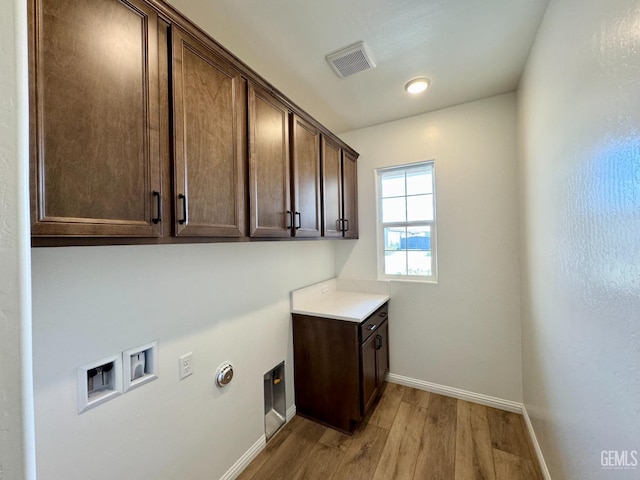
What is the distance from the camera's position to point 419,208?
260 centimetres

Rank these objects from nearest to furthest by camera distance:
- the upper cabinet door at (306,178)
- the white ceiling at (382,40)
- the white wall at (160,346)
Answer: the white wall at (160,346), the white ceiling at (382,40), the upper cabinet door at (306,178)

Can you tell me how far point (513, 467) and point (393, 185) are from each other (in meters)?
2.34

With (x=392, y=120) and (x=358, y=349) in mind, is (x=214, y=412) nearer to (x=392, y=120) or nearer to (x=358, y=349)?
(x=358, y=349)

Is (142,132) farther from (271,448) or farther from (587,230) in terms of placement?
(271,448)

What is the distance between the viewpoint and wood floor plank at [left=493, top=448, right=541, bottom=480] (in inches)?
62.6

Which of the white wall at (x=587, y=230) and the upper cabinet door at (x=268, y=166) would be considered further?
the upper cabinet door at (x=268, y=166)

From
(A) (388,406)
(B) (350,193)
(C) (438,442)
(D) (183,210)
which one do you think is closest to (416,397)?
(A) (388,406)

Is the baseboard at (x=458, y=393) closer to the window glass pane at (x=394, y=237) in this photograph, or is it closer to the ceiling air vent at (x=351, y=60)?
the window glass pane at (x=394, y=237)

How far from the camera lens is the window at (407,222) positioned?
100 inches

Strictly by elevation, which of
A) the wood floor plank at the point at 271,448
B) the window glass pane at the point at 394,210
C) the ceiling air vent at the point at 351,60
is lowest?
the wood floor plank at the point at 271,448

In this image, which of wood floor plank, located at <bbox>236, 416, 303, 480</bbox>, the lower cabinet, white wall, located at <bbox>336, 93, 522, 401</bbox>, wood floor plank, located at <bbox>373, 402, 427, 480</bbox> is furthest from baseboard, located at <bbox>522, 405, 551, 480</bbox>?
wood floor plank, located at <bbox>236, 416, 303, 480</bbox>

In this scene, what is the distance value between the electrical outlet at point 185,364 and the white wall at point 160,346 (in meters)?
0.03

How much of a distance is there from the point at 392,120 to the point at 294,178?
1.47m

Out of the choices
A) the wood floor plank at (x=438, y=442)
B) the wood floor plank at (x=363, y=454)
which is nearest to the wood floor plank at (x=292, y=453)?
the wood floor plank at (x=363, y=454)
